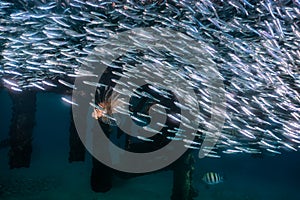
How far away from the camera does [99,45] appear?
251 inches

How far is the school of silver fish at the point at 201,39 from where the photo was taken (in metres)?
5.77

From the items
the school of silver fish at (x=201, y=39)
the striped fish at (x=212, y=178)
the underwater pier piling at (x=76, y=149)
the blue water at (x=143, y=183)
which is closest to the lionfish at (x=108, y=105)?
the school of silver fish at (x=201, y=39)

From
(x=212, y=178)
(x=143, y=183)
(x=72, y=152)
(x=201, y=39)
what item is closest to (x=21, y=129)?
(x=72, y=152)

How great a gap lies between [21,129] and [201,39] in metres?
7.06

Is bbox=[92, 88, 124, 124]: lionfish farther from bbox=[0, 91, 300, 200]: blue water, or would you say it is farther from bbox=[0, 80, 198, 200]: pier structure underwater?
bbox=[0, 91, 300, 200]: blue water

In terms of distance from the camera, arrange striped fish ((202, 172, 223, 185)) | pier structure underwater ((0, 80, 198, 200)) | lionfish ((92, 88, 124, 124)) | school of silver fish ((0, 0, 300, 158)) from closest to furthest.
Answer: school of silver fish ((0, 0, 300, 158))
lionfish ((92, 88, 124, 124))
pier structure underwater ((0, 80, 198, 200))
striped fish ((202, 172, 223, 185))

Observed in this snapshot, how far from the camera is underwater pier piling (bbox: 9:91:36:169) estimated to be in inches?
379

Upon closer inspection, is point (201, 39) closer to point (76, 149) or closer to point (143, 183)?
point (76, 149)

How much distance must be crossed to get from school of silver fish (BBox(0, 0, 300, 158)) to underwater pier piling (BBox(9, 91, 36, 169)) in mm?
3686

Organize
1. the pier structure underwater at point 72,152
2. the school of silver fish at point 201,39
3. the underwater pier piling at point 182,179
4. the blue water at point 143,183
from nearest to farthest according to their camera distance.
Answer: the school of silver fish at point 201,39 → the pier structure underwater at point 72,152 → the underwater pier piling at point 182,179 → the blue water at point 143,183

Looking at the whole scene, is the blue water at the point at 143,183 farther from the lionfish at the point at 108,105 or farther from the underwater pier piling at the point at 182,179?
the lionfish at the point at 108,105

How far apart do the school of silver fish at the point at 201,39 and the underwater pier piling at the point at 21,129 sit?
12.1ft

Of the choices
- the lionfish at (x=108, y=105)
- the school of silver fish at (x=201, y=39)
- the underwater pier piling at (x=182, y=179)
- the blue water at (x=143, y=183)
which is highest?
the school of silver fish at (x=201, y=39)

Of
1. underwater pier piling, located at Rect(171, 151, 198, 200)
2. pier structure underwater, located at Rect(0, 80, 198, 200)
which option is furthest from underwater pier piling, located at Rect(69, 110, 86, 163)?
underwater pier piling, located at Rect(171, 151, 198, 200)
